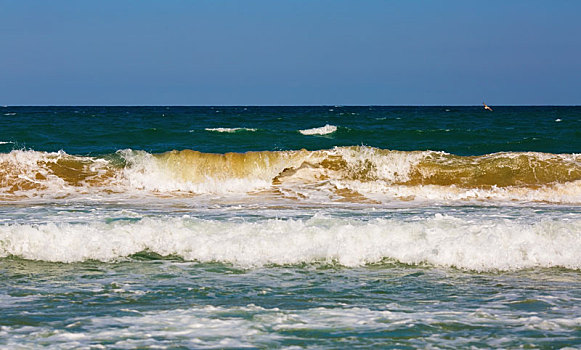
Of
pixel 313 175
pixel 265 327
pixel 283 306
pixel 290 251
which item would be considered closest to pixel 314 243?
pixel 290 251

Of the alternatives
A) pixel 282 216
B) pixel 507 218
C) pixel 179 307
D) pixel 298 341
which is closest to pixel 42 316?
pixel 179 307

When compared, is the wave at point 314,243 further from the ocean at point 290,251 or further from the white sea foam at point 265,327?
the white sea foam at point 265,327

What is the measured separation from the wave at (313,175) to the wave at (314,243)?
15.2ft

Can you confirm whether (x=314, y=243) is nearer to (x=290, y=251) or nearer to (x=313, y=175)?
(x=290, y=251)

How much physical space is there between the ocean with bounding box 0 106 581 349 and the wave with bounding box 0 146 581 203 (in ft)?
0.15

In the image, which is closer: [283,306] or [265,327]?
[265,327]

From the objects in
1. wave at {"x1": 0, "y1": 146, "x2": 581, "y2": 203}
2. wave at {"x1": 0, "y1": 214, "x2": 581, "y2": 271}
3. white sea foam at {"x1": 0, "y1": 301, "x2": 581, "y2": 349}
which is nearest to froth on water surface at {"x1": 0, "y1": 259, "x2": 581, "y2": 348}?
white sea foam at {"x1": 0, "y1": 301, "x2": 581, "y2": 349}

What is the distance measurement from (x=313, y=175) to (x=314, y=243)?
269 inches

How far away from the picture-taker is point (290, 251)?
7.50 m

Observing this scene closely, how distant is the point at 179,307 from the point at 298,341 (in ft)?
4.12

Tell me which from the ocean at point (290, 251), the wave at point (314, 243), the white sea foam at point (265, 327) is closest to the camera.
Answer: the white sea foam at point (265, 327)

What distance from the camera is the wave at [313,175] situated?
1330cm

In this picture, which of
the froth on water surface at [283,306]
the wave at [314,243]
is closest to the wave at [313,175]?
the wave at [314,243]

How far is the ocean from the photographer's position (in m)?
4.87
